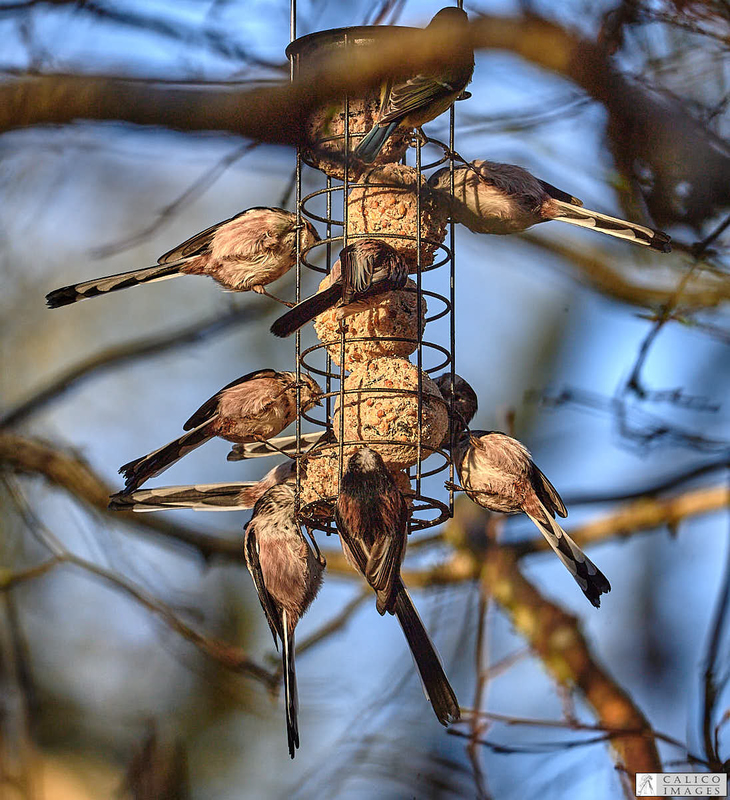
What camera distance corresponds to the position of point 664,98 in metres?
3.31

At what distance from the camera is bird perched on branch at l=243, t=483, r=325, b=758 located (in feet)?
9.32

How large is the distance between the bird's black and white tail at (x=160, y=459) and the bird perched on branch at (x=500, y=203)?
83 cm

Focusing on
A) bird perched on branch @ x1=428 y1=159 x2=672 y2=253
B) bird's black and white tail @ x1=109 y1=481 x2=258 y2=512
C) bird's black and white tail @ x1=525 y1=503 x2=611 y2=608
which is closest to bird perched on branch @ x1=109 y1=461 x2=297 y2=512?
bird's black and white tail @ x1=109 y1=481 x2=258 y2=512

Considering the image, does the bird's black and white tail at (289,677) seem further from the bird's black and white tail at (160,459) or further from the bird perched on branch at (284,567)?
the bird's black and white tail at (160,459)

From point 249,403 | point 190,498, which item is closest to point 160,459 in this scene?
point 190,498

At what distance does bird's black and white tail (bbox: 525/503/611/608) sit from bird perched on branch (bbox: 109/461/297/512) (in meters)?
0.67

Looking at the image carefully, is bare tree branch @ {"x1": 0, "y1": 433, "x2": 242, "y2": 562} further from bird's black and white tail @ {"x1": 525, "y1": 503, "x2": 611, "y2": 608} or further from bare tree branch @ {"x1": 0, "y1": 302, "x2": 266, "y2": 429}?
bird's black and white tail @ {"x1": 525, "y1": 503, "x2": 611, "y2": 608}

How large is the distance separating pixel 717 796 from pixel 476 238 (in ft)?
7.48

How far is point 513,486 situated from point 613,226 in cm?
71

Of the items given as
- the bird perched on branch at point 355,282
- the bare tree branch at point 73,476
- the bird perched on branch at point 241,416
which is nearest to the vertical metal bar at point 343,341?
the bird perched on branch at point 355,282

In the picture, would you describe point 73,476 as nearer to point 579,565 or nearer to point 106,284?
point 106,284

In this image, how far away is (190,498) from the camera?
3076 millimetres

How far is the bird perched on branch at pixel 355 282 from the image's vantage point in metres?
2.58

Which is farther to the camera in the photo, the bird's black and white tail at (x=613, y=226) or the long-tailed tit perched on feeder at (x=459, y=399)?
the long-tailed tit perched on feeder at (x=459, y=399)
